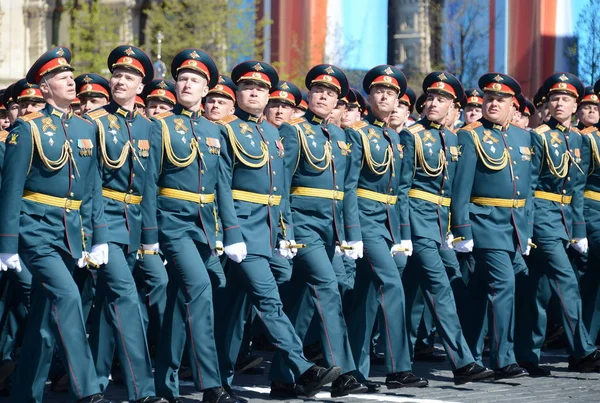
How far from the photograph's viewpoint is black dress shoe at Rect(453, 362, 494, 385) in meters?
9.68

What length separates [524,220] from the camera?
34.3ft

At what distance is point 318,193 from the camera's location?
31.4ft

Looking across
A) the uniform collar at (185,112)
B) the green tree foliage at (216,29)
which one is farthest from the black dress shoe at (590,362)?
the green tree foliage at (216,29)

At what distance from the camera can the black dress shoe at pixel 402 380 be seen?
9.65 metres

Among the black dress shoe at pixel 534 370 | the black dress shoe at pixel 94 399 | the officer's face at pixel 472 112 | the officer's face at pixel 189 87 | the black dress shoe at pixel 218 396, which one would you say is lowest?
the black dress shoe at pixel 534 370

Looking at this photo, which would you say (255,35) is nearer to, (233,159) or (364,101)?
(364,101)

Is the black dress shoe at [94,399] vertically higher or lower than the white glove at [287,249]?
lower

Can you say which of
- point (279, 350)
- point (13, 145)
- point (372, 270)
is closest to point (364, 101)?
point (372, 270)

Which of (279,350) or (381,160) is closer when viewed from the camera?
(279,350)

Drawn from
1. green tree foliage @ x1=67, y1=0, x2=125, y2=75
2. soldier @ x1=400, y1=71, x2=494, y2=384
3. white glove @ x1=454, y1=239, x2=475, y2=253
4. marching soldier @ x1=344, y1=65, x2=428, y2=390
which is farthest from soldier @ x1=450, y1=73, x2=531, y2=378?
green tree foliage @ x1=67, y1=0, x2=125, y2=75

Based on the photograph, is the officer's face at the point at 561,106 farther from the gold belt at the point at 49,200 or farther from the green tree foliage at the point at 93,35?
the green tree foliage at the point at 93,35

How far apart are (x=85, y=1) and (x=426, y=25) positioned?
37.9ft

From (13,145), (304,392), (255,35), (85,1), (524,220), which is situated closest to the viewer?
(13,145)

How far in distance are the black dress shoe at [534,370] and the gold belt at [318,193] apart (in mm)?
2084
